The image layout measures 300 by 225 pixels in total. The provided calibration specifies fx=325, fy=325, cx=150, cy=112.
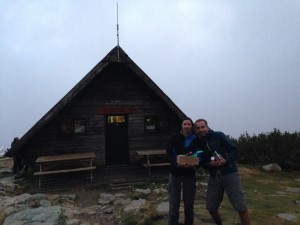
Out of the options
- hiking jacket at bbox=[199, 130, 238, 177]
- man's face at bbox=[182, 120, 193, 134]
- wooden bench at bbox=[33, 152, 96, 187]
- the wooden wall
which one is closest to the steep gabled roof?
the wooden wall

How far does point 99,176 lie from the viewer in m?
14.1

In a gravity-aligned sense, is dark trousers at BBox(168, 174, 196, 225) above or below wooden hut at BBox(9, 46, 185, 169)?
below

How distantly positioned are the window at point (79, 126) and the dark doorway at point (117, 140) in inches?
43.0

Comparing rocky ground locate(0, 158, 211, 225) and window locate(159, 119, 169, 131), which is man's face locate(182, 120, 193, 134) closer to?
rocky ground locate(0, 158, 211, 225)

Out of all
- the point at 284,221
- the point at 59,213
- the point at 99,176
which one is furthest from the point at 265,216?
the point at 99,176

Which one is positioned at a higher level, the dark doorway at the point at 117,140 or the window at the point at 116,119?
the window at the point at 116,119

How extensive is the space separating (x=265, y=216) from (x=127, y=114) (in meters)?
8.13

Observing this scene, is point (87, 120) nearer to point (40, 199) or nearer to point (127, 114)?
point (127, 114)

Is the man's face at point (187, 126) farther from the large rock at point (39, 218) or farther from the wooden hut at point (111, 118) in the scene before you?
the wooden hut at point (111, 118)

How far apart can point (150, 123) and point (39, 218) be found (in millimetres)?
8566

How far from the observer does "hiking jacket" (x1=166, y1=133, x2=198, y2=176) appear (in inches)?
255

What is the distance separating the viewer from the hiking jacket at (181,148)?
21.3 ft

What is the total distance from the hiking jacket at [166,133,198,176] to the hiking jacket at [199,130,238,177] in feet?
0.57

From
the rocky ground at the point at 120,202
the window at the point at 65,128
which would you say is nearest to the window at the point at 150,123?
the rocky ground at the point at 120,202
